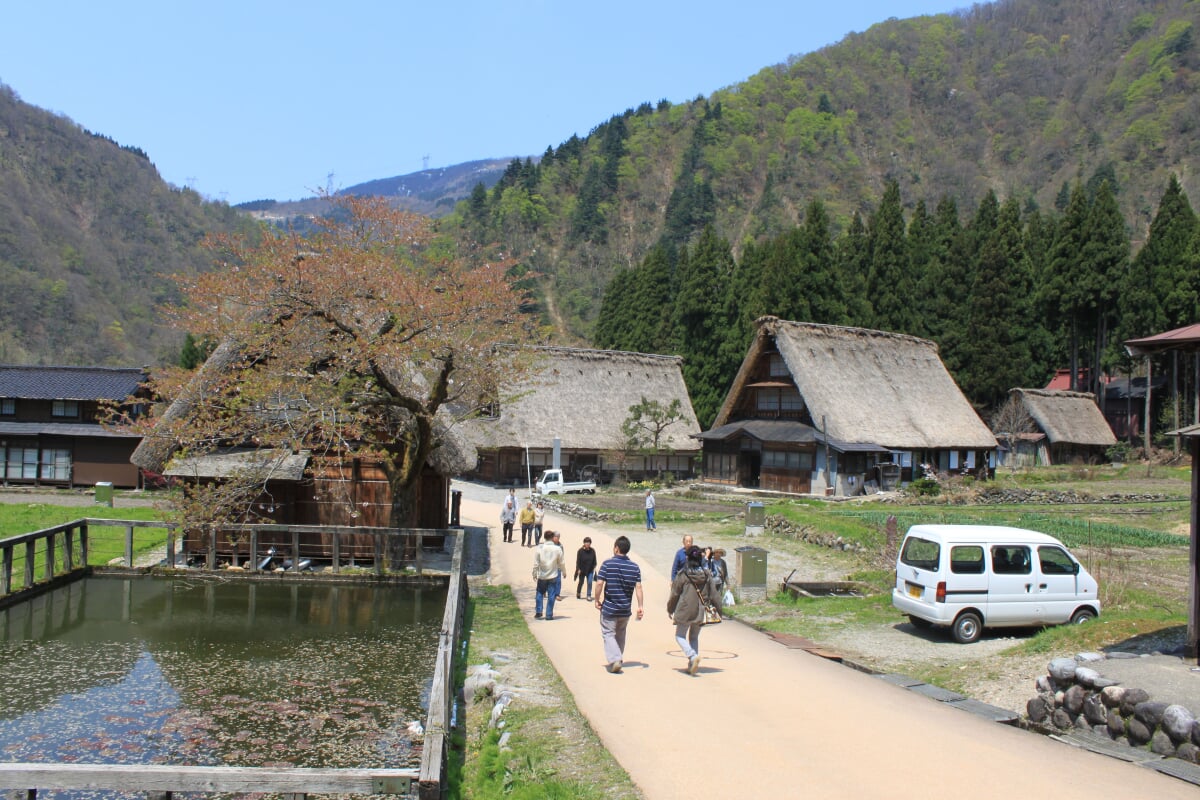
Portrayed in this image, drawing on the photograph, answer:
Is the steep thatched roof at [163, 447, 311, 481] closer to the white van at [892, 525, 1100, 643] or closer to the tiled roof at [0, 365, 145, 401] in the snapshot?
the white van at [892, 525, 1100, 643]

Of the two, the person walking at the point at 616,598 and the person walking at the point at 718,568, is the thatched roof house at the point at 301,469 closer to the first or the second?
the person walking at the point at 718,568

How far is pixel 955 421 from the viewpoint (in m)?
41.0

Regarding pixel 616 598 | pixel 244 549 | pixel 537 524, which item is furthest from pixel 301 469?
pixel 616 598

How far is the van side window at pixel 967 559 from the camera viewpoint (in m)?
12.1

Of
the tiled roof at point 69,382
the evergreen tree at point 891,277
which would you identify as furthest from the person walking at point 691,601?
the evergreen tree at point 891,277

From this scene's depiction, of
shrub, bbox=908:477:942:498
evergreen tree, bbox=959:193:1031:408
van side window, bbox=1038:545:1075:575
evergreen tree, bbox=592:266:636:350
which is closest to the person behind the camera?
van side window, bbox=1038:545:1075:575

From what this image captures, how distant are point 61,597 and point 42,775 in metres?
11.7

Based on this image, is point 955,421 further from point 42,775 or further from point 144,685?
point 42,775

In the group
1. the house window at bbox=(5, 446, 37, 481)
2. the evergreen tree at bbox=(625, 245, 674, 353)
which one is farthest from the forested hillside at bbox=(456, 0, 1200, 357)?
the house window at bbox=(5, 446, 37, 481)

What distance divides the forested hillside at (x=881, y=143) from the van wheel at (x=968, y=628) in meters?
76.5

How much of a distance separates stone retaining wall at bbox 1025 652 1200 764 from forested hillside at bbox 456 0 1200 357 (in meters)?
79.8

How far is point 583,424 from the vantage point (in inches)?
1660

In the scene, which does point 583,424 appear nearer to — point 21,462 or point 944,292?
point 21,462

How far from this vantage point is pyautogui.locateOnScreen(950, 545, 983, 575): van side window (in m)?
12.1
